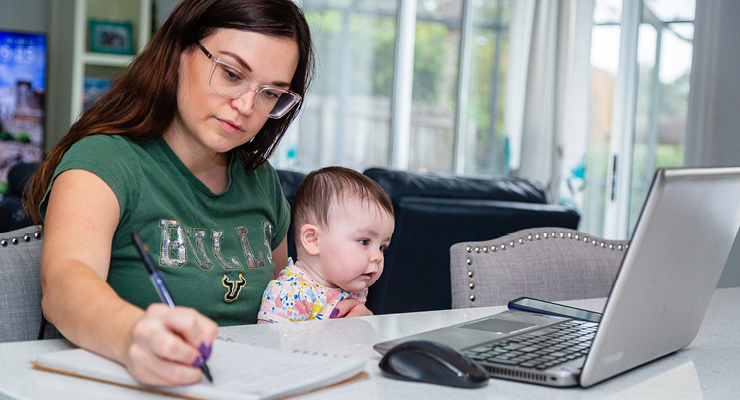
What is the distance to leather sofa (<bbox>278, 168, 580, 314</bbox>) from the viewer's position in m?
2.26

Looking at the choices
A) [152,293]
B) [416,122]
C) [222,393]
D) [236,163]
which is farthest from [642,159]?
[222,393]

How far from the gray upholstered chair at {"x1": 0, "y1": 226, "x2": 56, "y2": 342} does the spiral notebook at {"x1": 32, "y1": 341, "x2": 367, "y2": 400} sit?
1.03ft

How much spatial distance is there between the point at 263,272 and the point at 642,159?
4.17m

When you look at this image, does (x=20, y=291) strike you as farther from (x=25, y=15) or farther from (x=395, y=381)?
(x=25, y=15)

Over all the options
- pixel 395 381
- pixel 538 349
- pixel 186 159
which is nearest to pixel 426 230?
pixel 186 159

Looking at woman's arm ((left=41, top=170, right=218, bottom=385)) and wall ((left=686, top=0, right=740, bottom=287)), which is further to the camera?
wall ((left=686, top=0, right=740, bottom=287))

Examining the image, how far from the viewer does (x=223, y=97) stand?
3.66ft

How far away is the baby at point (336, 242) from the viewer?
54.3 inches

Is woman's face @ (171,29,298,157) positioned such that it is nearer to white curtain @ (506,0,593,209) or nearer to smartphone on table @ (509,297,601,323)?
smartphone on table @ (509,297,601,323)

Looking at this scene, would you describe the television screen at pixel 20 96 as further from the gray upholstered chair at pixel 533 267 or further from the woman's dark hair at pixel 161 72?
the gray upholstered chair at pixel 533 267

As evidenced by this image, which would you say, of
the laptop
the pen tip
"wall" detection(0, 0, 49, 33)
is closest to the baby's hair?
the laptop

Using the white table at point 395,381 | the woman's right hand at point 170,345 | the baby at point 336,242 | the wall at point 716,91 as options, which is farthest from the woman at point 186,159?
the wall at point 716,91

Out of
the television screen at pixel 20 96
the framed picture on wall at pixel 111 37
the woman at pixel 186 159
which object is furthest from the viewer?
the framed picture on wall at pixel 111 37

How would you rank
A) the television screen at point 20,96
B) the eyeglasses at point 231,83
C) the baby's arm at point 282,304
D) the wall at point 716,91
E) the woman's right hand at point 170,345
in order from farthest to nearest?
the television screen at point 20,96 → the wall at point 716,91 → the baby's arm at point 282,304 → the eyeglasses at point 231,83 → the woman's right hand at point 170,345
